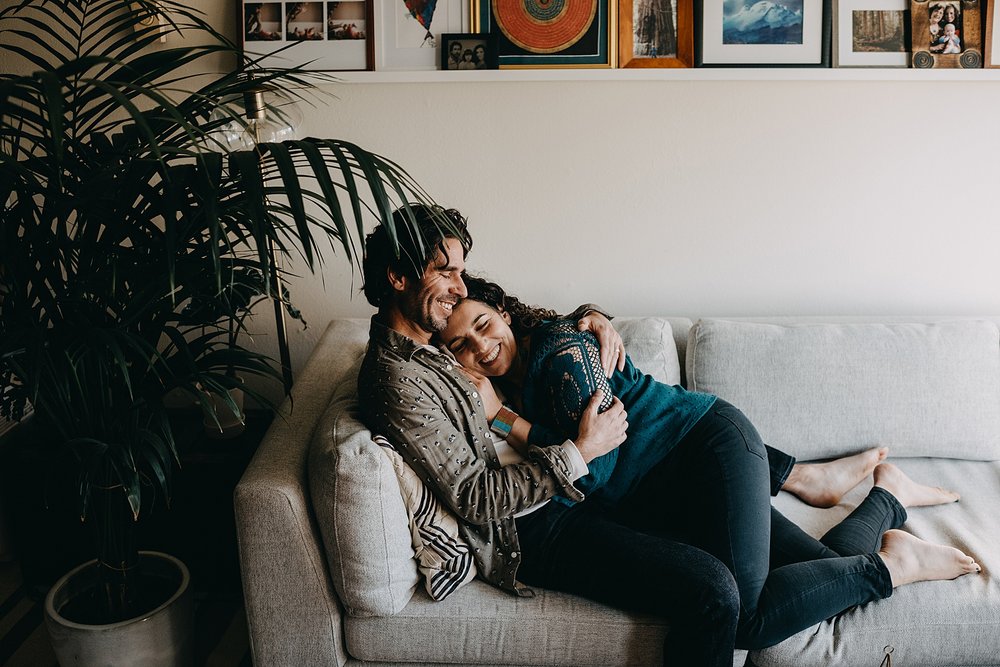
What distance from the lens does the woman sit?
1697mm

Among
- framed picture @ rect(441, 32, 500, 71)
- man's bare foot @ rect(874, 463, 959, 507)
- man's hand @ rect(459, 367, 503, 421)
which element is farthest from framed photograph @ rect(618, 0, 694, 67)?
man's bare foot @ rect(874, 463, 959, 507)

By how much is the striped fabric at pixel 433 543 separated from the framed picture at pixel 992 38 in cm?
196

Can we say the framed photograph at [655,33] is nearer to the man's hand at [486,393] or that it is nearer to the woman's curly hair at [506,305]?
the woman's curly hair at [506,305]

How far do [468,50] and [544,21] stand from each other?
0.22 metres

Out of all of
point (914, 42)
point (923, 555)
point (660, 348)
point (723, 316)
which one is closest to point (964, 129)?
point (914, 42)

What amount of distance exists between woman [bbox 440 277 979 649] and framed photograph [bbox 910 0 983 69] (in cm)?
125

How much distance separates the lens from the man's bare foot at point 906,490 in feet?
6.70

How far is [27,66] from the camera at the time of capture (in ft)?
8.05

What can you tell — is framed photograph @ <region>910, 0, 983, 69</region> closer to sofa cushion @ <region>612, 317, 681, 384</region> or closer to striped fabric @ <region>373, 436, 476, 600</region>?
sofa cushion @ <region>612, 317, 681, 384</region>

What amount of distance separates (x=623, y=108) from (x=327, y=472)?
140 cm

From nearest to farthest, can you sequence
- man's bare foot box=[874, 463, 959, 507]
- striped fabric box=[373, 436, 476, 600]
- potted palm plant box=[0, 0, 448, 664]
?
potted palm plant box=[0, 0, 448, 664] < striped fabric box=[373, 436, 476, 600] < man's bare foot box=[874, 463, 959, 507]

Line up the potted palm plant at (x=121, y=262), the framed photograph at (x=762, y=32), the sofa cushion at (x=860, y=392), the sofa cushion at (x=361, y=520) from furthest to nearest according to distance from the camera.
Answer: the framed photograph at (x=762, y=32) → the sofa cushion at (x=860, y=392) → the sofa cushion at (x=361, y=520) → the potted palm plant at (x=121, y=262)

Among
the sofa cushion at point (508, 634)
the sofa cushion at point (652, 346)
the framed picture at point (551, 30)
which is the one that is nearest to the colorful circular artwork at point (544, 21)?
the framed picture at point (551, 30)

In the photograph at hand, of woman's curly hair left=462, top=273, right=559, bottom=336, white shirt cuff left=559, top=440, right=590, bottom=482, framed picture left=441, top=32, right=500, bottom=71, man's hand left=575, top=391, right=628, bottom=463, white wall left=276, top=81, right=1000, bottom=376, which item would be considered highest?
framed picture left=441, top=32, right=500, bottom=71
